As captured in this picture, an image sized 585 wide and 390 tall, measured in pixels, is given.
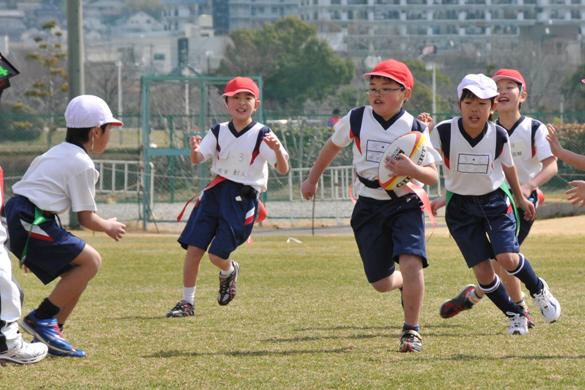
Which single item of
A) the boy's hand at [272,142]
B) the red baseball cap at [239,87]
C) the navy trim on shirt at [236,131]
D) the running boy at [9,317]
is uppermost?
the red baseball cap at [239,87]

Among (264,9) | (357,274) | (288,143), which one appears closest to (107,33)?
(264,9)

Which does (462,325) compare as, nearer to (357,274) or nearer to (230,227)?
(230,227)

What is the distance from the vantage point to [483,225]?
28.1 ft

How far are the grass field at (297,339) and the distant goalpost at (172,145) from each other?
31.2ft

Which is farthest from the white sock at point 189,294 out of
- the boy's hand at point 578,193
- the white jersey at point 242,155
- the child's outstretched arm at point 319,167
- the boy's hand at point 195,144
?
the boy's hand at point 578,193

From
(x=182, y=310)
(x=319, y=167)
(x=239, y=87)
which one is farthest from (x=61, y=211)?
(x=239, y=87)

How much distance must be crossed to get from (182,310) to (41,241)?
7.92ft

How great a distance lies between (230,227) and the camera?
33.0ft

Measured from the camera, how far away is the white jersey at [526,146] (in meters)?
9.47

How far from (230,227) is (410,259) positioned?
2299mm

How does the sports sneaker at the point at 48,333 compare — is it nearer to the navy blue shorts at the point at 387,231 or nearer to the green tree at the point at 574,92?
the navy blue shorts at the point at 387,231

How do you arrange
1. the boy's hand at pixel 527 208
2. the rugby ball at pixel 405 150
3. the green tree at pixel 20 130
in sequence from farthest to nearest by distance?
the green tree at pixel 20 130
the boy's hand at pixel 527 208
the rugby ball at pixel 405 150

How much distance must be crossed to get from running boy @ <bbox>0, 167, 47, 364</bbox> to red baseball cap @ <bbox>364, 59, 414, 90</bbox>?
2508 mm

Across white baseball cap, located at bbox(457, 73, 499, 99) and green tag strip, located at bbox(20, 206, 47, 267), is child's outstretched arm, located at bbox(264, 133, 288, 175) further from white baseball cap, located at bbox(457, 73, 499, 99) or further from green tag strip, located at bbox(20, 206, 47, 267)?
green tag strip, located at bbox(20, 206, 47, 267)
